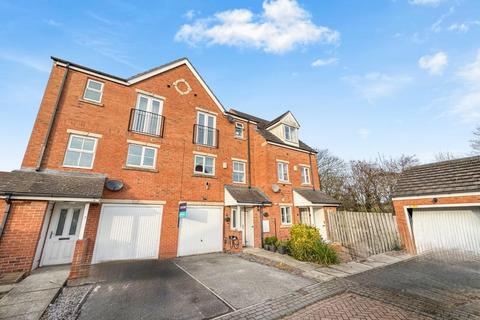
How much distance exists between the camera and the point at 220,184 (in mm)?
12266

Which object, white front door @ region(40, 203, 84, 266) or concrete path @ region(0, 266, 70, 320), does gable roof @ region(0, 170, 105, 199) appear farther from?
concrete path @ region(0, 266, 70, 320)

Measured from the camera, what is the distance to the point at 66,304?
474cm

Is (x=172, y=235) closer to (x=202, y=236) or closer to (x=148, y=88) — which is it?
(x=202, y=236)

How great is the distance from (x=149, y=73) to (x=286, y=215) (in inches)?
514

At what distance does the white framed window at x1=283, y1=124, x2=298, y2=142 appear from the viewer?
16.4m

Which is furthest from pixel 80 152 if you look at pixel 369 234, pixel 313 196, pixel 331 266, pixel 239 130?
pixel 369 234

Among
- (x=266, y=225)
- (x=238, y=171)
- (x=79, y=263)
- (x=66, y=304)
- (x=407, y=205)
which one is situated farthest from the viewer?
(x=238, y=171)

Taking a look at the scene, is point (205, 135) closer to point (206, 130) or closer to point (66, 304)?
point (206, 130)

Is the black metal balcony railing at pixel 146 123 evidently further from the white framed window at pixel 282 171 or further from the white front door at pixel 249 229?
the white framed window at pixel 282 171

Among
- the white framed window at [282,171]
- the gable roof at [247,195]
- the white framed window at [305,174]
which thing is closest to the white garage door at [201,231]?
the gable roof at [247,195]

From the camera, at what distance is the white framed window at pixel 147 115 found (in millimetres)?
10614

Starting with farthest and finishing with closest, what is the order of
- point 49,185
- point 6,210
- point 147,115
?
1. point 147,115
2. point 49,185
3. point 6,210

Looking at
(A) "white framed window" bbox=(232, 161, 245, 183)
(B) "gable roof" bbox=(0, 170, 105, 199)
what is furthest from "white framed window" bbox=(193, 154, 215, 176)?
(B) "gable roof" bbox=(0, 170, 105, 199)

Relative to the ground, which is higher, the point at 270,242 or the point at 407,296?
the point at 270,242
